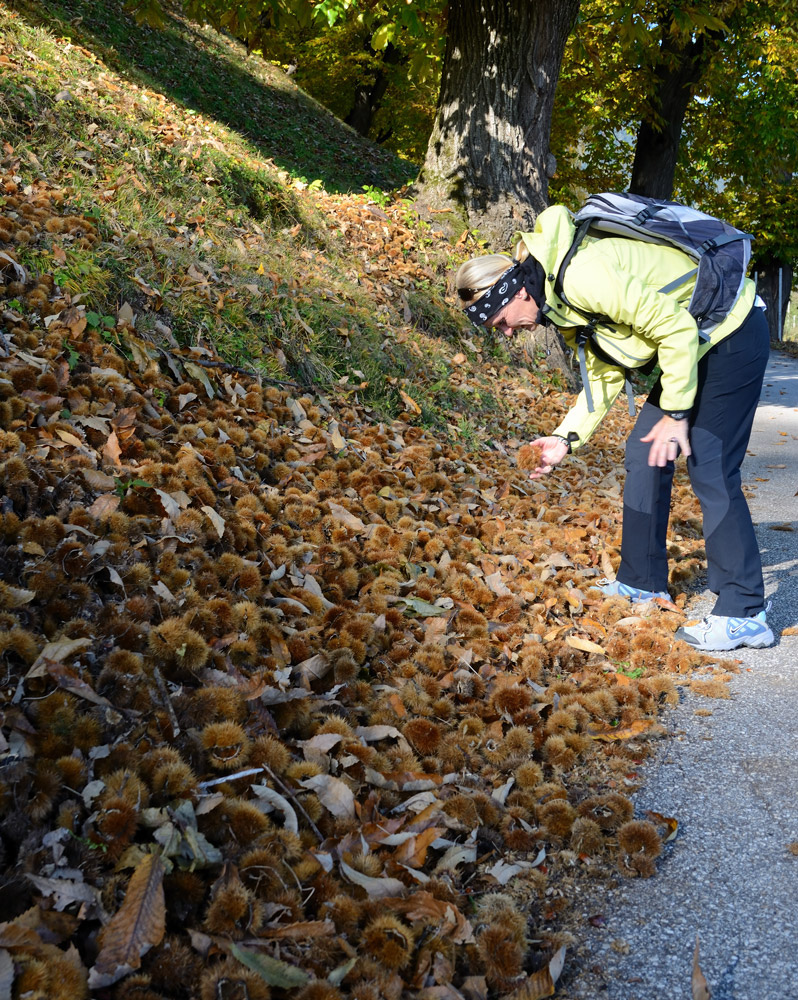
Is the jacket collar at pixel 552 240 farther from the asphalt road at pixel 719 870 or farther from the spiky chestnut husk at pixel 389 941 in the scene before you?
the spiky chestnut husk at pixel 389 941

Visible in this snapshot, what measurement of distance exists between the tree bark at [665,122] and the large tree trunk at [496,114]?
6.89 metres

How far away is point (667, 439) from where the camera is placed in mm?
3658

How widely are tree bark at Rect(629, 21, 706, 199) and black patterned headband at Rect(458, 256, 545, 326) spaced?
1305 centimetres

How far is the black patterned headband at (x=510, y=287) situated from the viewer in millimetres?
3465

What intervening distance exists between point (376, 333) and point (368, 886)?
16.9 ft

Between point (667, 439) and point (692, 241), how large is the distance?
0.90 m

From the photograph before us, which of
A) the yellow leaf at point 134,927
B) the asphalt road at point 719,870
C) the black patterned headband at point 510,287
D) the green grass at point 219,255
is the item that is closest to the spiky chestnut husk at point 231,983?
the yellow leaf at point 134,927

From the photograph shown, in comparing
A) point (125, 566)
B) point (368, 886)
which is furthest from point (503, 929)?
point (125, 566)

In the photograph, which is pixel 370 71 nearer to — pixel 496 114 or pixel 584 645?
pixel 496 114

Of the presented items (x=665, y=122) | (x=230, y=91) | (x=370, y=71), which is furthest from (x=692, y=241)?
(x=370, y=71)

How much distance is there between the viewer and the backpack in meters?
3.39

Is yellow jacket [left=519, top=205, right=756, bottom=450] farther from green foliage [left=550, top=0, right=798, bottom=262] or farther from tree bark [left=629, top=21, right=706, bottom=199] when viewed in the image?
tree bark [left=629, top=21, right=706, bottom=199]

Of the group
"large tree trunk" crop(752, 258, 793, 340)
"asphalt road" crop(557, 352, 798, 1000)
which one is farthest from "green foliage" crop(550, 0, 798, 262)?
"asphalt road" crop(557, 352, 798, 1000)

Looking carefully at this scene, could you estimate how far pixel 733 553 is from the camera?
12.3 feet
